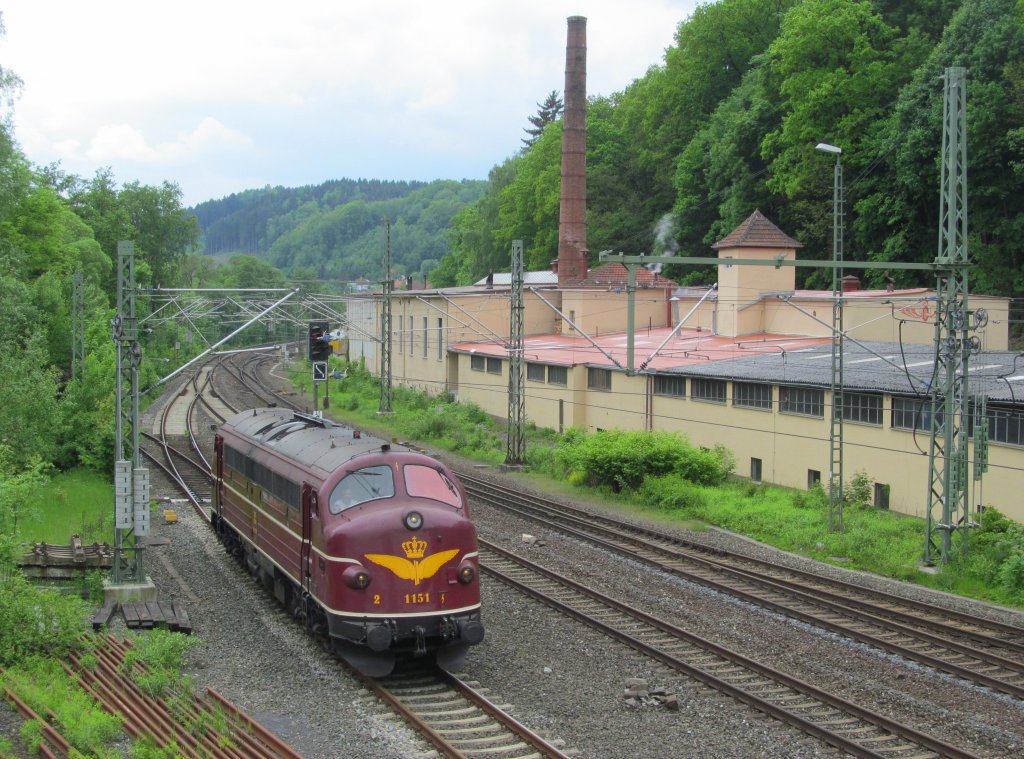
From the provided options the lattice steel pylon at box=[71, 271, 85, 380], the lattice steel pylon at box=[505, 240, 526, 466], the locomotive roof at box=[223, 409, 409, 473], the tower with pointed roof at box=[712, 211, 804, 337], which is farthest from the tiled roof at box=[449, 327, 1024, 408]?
the lattice steel pylon at box=[71, 271, 85, 380]

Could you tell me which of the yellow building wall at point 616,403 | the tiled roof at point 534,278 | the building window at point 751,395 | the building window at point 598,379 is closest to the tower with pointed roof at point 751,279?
the building window at point 598,379

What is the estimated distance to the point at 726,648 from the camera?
48.7 feet

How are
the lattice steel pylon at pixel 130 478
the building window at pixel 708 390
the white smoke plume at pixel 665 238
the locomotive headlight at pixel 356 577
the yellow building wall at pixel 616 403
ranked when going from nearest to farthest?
1. the locomotive headlight at pixel 356 577
2. the lattice steel pylon at pixel 130 478
3. the building window at pixel 708 390
4. the yellow building wall at pixel 616 403
5. the white smoke plume at pixel 665 238

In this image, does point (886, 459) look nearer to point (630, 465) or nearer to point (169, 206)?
A: point (630, 465)

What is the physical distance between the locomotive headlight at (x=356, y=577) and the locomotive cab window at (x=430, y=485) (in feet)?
4.05

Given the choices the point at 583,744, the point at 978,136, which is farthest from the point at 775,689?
the point at 978,136

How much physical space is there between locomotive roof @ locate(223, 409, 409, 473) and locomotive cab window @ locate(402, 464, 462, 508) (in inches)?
20.4

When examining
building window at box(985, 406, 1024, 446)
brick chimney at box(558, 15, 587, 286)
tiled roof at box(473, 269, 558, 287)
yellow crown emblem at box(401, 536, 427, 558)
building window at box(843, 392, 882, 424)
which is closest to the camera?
yellow crown emblem at box(401, 536, 427, 558)

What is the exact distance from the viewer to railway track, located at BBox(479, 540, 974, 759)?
1136 cm

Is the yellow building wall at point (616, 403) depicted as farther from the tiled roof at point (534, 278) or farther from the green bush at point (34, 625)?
the green bush at point (34, 625)

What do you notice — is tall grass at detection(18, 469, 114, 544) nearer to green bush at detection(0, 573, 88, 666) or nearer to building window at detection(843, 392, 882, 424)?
green bush at detection(0, 573, 88, 666)

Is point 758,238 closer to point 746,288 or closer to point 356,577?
point 746,288

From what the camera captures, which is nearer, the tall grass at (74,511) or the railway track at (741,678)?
the railway track at (741,678)

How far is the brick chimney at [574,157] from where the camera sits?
55281 millimetres
